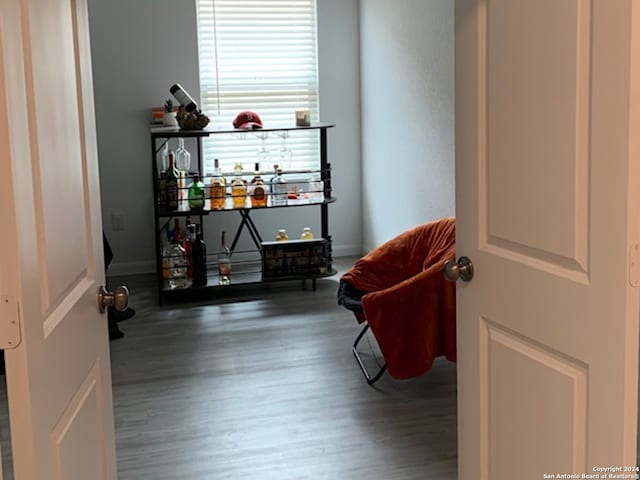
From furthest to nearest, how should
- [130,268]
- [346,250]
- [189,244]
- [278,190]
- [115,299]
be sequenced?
[346,250] < [130,268] < [278,190] < [189,244] < [115,299]

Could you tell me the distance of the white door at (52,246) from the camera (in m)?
1.32

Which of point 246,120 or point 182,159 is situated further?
point 246,120

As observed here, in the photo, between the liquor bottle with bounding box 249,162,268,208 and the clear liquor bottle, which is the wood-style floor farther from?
the liquor bottle with bounding box 249,162,268,208

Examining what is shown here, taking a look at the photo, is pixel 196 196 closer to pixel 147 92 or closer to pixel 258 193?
pixel 258 193

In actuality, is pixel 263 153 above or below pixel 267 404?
above

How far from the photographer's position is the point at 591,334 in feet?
5.16

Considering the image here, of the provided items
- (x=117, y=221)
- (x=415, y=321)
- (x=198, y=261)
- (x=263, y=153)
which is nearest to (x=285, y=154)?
(x=263, y=153)

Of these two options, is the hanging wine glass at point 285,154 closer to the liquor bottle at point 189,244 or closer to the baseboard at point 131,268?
the baseboard at point 131,268

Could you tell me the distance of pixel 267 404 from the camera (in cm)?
355

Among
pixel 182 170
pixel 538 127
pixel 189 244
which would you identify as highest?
pixel 538 127

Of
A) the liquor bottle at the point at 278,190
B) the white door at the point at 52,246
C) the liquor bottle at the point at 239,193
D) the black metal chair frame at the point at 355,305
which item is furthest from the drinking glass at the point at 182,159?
the white door at the point at 52,246

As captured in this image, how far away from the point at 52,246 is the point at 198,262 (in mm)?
3635

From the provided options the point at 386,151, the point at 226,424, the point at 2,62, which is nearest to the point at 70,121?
the point at 2,62

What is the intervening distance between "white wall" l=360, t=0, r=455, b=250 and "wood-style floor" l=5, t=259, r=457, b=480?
0.95m
